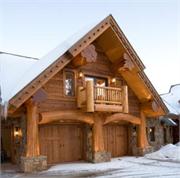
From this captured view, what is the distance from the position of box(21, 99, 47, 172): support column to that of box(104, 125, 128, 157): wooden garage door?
5.00 meters

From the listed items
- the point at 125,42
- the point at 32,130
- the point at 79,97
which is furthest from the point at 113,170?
the point at 125,42

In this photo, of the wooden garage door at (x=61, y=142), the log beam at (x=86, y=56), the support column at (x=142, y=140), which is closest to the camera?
the log beam at (x=86, y=56)

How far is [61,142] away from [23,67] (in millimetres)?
5975

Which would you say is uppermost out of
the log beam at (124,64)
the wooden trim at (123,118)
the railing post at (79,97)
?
the log beam at (124,64)

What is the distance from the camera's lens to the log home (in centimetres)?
1318

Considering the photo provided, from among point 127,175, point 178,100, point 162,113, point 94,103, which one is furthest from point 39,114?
point 178,100

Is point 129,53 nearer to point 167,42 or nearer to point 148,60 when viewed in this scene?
point 167,42

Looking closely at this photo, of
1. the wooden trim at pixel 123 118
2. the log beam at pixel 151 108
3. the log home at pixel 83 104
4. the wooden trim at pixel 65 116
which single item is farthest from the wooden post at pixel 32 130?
the log beam at pixel 151 108

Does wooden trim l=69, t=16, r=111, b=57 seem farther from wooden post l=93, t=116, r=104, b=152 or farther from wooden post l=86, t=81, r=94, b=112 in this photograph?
wooden post l=93, t=116, r=104, b=152

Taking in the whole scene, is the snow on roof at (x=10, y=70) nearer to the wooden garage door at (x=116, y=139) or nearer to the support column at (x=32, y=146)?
the support column at (x=32, y=146)

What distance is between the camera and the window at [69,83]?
594 inches

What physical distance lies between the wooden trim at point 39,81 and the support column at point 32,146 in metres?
0.55

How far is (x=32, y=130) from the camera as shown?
1309 centimetres

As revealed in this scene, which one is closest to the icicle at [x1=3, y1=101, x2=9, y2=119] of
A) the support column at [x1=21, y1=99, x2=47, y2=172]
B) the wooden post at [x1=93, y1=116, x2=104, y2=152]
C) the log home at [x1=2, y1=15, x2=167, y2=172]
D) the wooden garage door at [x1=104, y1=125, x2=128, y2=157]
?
the log home at [x1=2, y1=15, x2=167, y2=172]
